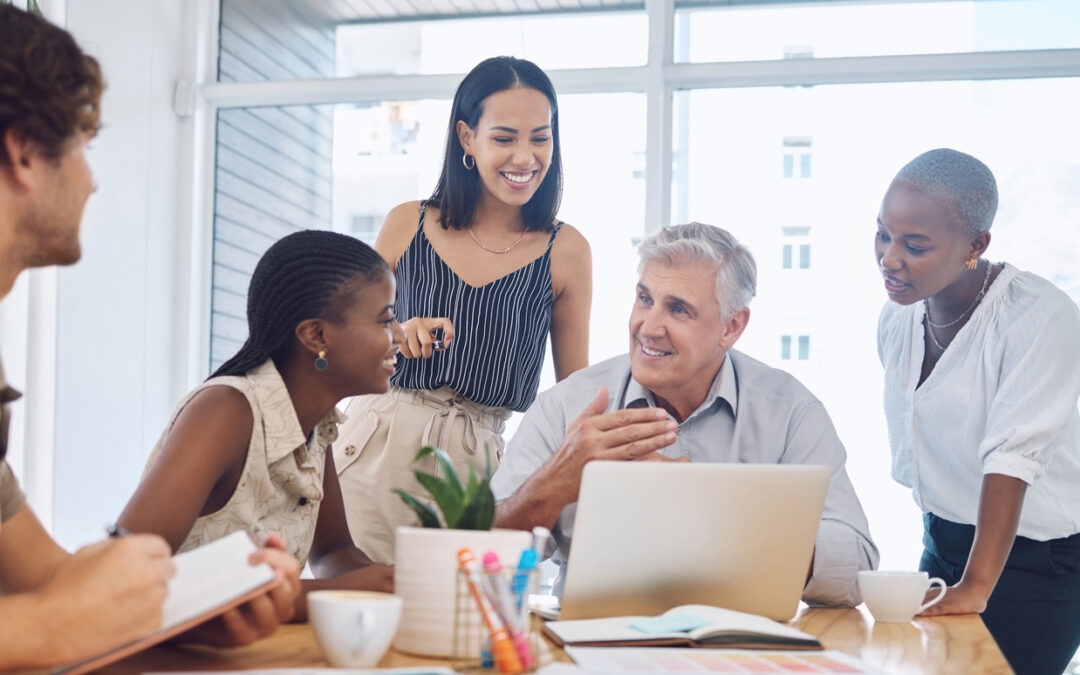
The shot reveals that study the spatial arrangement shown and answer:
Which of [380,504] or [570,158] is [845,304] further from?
[380,504]

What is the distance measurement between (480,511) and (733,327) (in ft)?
3.55

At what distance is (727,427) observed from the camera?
2.15m

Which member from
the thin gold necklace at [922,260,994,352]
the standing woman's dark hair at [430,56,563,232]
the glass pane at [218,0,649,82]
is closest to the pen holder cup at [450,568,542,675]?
the thin gold necklace at [922,260,994,352]

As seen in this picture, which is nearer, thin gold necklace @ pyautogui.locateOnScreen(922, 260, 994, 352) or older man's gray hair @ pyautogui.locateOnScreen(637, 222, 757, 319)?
older man's gray hair @ pyautogui.locateOnScreen(637, 222, 757, 319)

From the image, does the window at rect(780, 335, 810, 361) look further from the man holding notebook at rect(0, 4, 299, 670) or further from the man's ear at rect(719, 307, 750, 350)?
the man holding notebook at rect(0, 4, 299, 670)

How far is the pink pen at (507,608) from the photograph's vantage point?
1.16 metres

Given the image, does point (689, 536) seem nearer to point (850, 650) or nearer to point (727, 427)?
point (850, 650)

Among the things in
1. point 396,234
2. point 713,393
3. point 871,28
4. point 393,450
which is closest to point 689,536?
point 713,393

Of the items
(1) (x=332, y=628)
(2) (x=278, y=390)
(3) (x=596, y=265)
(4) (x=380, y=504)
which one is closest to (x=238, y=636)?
(1) (x=332, y=628)

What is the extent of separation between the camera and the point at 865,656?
1.38 meters

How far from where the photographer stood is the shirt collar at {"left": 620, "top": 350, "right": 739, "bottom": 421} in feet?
7.02

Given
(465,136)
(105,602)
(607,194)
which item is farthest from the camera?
(607,194)

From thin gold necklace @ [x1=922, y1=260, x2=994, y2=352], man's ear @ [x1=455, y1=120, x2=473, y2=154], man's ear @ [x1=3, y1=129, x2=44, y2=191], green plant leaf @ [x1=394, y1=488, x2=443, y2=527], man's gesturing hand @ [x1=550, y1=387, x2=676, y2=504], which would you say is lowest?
green plant leaf @ [x1=394, y1=488, x2=443, y2=527]

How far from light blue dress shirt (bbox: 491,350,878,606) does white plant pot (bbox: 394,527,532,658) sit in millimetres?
717
